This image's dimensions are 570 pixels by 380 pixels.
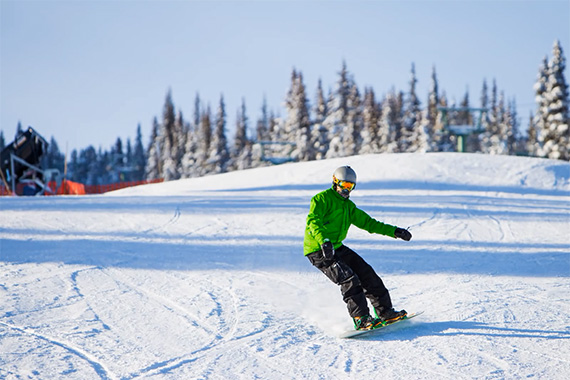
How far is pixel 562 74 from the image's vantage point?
3734 cm

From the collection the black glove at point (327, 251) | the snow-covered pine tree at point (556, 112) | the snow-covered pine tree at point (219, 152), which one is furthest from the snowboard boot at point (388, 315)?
the snow-covered pine tree at point (219, 152)

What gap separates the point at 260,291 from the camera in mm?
6684

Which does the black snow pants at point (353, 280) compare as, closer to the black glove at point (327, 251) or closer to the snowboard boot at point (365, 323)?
the snowboard boot at point (365, 323)

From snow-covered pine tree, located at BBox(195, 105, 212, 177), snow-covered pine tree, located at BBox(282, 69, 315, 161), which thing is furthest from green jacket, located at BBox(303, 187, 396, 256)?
snow-covered pine tree, located at BBox(195, 105, 212, 177)

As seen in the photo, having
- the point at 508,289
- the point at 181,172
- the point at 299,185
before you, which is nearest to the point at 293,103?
the point at 181,172

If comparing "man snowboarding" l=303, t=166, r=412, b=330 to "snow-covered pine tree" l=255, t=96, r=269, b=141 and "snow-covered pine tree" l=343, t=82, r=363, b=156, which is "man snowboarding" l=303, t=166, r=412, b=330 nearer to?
"snow-covered pine tree" l=343, t=82, r=363, b=156

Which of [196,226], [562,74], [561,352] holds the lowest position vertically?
[561,352]

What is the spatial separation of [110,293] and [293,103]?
146 feet

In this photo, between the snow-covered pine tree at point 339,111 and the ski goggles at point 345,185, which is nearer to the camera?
the ski goggles at point 345,185

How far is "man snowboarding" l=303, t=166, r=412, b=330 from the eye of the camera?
4.85m

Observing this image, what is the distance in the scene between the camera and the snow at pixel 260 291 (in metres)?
4.11

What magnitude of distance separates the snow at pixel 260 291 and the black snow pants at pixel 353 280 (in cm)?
34

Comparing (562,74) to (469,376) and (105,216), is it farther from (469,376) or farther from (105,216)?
(469,376)

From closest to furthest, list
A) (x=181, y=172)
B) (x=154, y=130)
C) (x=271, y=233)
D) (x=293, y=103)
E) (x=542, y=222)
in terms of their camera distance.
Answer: (x=271, y=233) → (x=542, y=222) → (x=293, y=103) → (x=181, y=172) → (x=154, y=130)
